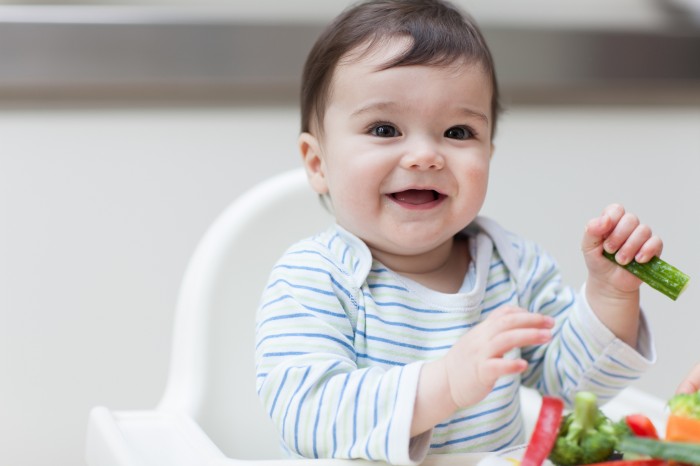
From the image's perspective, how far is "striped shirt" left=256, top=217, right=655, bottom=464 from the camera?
0.66 metres

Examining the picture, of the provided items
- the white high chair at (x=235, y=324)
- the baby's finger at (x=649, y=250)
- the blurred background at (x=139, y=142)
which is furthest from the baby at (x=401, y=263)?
the blurred background at (x=139, y=142)

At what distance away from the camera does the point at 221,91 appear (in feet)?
4.39

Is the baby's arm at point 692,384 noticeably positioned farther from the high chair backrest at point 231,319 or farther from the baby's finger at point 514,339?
the high chair backrest at point 231,319

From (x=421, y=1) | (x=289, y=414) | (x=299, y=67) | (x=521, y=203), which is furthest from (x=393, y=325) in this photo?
(x=521, y=203)

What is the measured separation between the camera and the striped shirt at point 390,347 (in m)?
0.66

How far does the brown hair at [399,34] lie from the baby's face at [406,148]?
0.03ft

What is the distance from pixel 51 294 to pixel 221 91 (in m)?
0.34

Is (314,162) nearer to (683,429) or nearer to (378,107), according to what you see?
(378,107)

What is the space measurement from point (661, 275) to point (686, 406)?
17cm

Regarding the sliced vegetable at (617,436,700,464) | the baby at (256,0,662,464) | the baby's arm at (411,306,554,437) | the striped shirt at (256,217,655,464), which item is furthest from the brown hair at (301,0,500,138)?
the sliced vegetable at (617,436,700,464)

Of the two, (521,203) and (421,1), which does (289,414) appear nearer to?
(421,1)

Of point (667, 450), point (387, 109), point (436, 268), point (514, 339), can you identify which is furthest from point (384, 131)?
point (667, 450)

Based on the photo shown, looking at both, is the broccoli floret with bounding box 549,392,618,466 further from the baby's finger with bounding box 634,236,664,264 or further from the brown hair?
the brown hair

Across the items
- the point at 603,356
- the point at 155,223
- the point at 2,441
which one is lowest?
the point at 2,441
